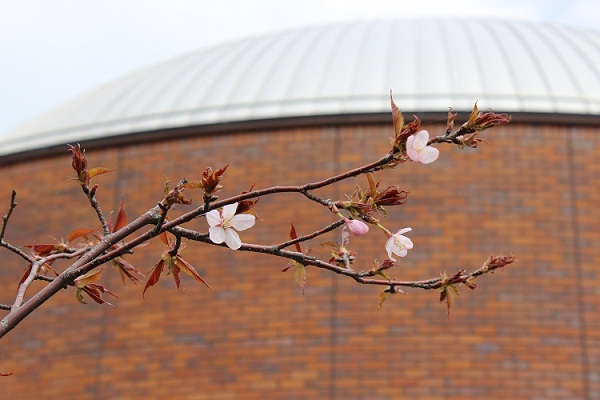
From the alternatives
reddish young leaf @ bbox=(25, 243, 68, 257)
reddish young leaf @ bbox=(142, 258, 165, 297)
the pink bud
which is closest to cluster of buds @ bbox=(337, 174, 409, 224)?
the pink bud

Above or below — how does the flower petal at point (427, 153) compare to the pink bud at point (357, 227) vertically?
above

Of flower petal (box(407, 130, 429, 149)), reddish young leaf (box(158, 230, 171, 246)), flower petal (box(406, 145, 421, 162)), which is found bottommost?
reddish young leaf (box(158, 230, 171, 246))

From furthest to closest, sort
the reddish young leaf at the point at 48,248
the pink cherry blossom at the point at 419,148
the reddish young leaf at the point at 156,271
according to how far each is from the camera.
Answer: the reddish young leaf at the point at 48,248
the reddish young leaf at the point at 156,271
the pink cherry blossom at the point at 419,148

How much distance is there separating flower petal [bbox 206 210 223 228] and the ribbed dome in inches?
459

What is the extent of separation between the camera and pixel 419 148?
168 inches

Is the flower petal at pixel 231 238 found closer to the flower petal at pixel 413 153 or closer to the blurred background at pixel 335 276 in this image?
the flower petal at pixel 413 153

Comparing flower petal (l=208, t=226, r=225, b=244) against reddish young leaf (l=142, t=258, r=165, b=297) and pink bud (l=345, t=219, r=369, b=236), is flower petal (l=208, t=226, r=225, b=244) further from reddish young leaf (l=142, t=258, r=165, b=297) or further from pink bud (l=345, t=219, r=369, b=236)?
pink bud (l=345, t=219, r=369, b=236)

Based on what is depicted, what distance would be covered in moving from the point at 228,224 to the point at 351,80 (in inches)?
551

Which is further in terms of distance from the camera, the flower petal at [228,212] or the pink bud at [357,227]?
the flower petal at [228,212]

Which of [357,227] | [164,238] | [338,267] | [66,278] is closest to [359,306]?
[338,267]

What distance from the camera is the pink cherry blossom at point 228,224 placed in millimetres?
4469

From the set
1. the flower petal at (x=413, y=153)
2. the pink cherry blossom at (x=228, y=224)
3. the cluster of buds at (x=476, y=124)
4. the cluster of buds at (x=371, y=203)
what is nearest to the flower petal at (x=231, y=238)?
the pink cherry blossom at (x=228, y=224)

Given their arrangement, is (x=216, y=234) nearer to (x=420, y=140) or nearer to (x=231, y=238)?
(x=231, y=238)

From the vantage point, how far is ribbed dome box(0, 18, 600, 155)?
57.5ft
